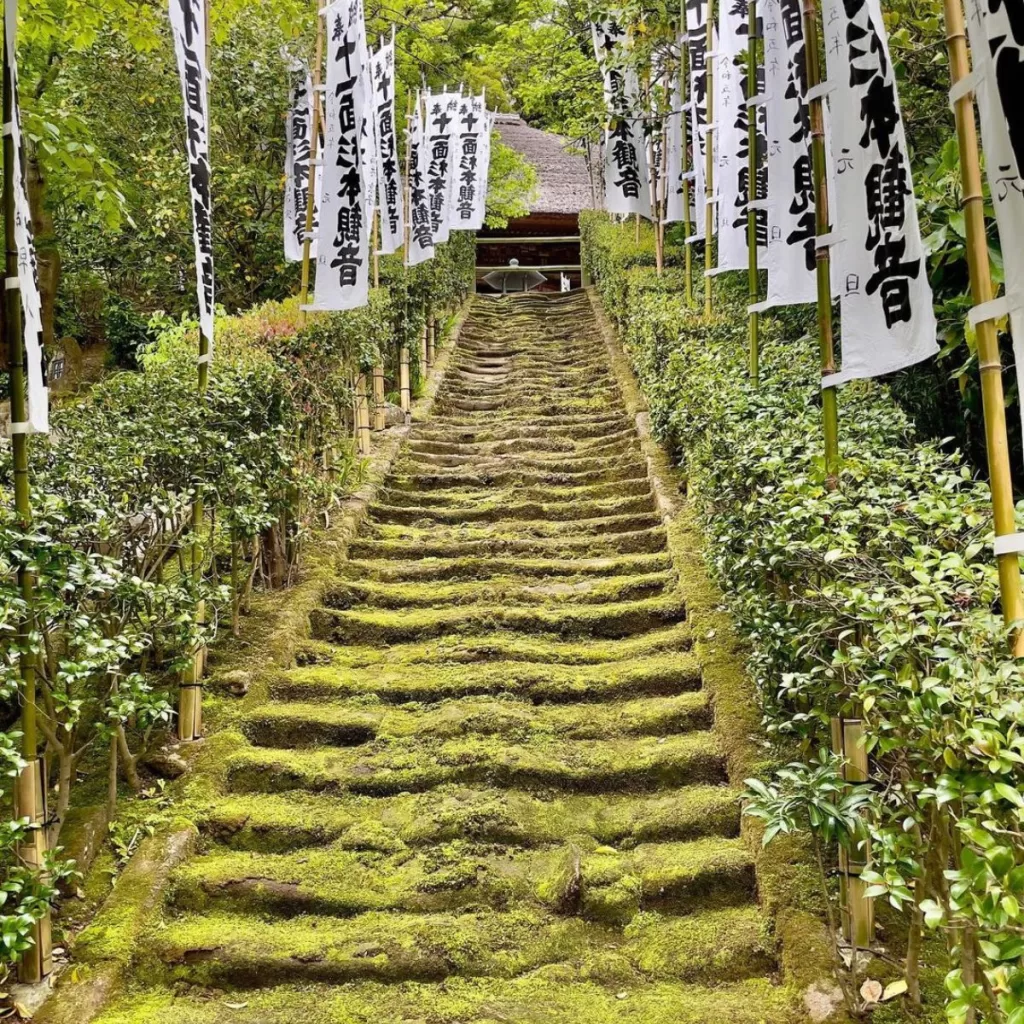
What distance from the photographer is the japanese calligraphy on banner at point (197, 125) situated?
14.8 feet

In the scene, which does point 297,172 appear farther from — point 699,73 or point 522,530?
point 522,530

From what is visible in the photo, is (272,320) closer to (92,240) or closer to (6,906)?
(6,906)

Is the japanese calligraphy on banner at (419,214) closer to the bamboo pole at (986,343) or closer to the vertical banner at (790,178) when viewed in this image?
the vertical banner at (790,178)

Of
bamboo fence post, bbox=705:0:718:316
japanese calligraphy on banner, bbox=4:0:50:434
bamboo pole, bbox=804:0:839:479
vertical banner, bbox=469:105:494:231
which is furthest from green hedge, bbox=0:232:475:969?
vertical banner, bbox=469:105:494:231

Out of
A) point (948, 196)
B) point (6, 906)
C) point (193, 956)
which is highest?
point (948, 196)

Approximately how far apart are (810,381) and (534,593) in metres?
2.21

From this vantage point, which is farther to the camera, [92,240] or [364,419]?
[92,240]

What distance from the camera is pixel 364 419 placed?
823 cm

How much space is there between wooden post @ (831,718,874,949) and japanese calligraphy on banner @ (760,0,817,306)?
9.20 ft

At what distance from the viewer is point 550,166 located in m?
26.5

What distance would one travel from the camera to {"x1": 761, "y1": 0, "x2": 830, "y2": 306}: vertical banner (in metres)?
4.83

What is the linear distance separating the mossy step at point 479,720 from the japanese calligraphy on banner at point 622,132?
8.98m

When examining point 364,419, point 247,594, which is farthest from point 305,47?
point 247,594

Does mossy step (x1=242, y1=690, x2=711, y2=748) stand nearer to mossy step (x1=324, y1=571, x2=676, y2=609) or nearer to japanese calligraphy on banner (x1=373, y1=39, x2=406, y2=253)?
mossy step (x1=324, y1=571, x2=676, y2=609)
